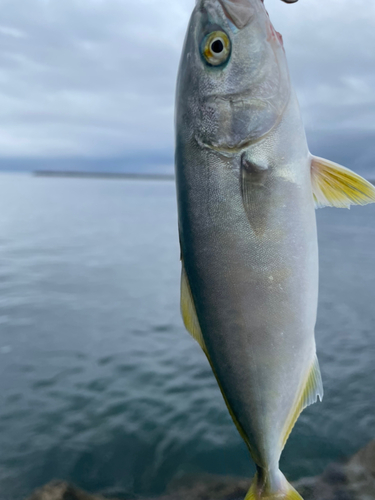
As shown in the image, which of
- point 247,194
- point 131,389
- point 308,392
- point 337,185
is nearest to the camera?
point 247,194

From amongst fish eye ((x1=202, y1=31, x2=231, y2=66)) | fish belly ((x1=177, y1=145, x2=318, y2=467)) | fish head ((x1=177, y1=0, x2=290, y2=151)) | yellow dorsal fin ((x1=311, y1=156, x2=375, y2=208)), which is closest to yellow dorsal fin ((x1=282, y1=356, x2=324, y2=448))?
fish belly ((x1=177, y1=145, x2=318, y2=467))

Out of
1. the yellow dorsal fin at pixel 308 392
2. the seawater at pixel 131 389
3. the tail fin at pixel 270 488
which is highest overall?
the yellow dorsal fin at pixel 308 392

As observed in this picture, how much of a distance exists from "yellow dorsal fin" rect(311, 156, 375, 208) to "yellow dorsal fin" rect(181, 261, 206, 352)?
0.62 m

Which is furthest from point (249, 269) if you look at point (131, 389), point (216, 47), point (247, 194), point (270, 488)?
point (131, 389)

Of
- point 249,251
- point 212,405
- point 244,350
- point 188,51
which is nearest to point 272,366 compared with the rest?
point 244,350

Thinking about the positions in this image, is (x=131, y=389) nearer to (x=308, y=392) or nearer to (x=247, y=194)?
(x=308, y=392)

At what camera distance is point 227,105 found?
1.52 meters

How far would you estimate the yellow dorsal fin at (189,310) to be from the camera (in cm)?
168

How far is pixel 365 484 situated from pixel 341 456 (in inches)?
33.8

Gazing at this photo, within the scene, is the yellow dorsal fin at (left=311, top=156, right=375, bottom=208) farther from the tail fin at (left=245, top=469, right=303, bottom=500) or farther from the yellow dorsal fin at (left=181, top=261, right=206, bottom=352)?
the tail fin at (left=245, top=469, right=303, bottom=500)

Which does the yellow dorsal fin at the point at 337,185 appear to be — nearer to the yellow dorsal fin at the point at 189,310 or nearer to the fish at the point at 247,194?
the fish at the point at 247,194

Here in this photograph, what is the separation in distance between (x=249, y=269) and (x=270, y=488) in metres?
1.00

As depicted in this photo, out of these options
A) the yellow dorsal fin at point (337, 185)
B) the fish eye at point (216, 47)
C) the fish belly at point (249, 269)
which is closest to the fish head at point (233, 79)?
the fish eye at point (216, 47)

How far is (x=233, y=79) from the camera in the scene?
1.54 meters
